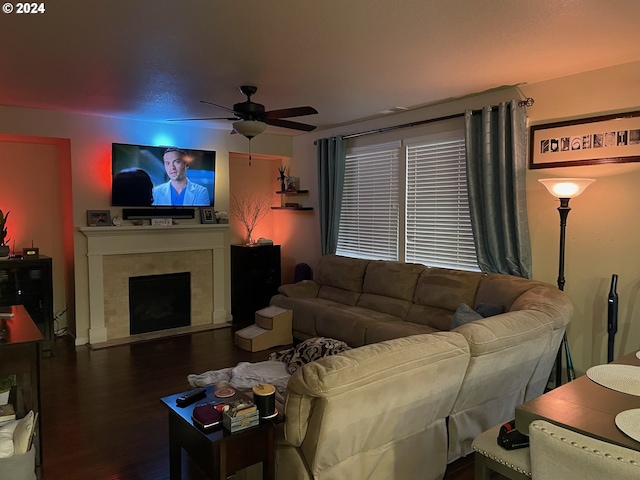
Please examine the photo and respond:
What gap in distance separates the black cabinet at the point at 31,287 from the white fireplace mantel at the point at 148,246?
451 mm

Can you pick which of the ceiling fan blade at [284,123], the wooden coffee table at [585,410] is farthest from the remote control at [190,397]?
the ceiling fan blade at [284,123]

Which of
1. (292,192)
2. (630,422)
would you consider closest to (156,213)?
(292,192)

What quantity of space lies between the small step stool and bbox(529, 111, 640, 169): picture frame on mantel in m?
2.93

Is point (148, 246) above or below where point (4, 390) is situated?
above

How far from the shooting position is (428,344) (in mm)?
2143

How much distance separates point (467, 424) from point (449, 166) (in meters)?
2.85

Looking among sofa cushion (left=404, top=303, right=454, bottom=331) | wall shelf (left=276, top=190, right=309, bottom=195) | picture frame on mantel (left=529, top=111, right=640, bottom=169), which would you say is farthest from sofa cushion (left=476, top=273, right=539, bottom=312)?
wall shelf (left=276, top=190, right=309, bottom=195)

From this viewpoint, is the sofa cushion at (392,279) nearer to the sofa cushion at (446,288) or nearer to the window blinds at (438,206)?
the sofa cushion at (446,288)

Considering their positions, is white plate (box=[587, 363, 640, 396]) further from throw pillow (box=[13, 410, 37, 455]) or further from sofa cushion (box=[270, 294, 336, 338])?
sofa cushion (box=[270, 294, 336, 338])

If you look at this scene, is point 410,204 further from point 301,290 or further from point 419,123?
point 301,290

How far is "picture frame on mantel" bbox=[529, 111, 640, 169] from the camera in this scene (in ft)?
11.2

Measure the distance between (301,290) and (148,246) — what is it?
194 centimetres

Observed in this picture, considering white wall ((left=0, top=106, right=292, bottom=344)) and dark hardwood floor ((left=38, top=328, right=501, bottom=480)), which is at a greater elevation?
white wall ((left=0, top=106, right=292, bottom=344))

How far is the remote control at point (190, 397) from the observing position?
2287 millimetres
